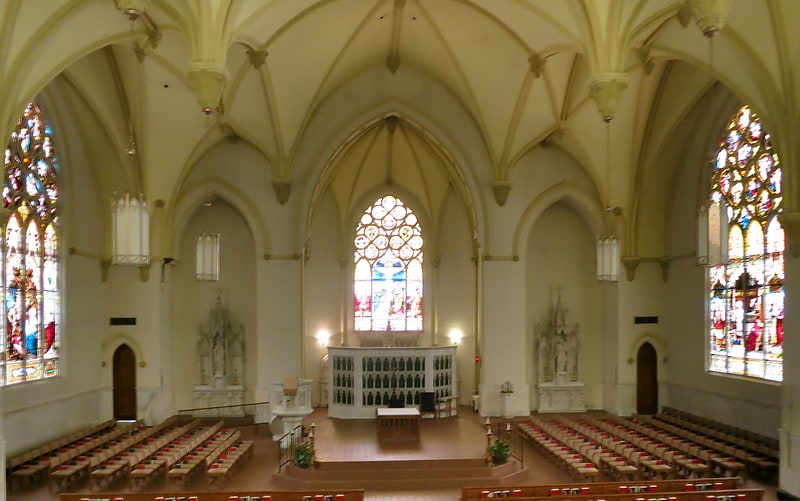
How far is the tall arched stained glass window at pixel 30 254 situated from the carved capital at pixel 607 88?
13.2 metres

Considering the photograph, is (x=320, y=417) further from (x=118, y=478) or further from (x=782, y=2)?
(x=782, y=2)

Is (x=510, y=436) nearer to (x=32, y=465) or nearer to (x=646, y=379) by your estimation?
(x=646, y=379)

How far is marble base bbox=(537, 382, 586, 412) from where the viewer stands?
26.2m

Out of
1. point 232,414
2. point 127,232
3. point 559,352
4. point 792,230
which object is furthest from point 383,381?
point 792,230

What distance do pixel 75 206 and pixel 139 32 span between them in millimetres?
6361

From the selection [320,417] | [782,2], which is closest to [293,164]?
[320,417]

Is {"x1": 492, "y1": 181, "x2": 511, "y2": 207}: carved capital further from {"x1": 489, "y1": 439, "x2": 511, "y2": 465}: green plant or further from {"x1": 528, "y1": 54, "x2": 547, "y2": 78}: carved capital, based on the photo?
{"x1": 489, "y1": 439, "x2": 511, "y2": 465}: green plant

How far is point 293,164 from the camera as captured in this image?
81.7 ft

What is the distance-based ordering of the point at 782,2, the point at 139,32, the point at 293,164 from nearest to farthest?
1. the point at 782,2
2. the point at 139,32
3. the point at 293,164

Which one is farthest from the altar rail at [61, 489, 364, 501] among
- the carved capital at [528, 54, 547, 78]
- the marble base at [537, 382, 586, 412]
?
the marble base at [537, 382, 586, 412]

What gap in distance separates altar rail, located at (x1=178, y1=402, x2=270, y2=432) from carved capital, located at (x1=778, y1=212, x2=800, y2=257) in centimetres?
1548

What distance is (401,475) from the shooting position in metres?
17.7

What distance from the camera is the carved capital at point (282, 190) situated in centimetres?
2458

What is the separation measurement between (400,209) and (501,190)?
20.9ft
